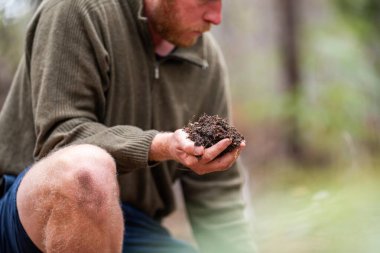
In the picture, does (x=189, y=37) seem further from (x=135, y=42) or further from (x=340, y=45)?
(x=340, y=45)

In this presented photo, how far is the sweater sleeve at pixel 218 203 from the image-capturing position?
3.16m

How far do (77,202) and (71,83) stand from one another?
655 millimetres

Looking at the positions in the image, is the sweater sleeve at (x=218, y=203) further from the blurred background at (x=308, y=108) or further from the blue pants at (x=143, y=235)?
the blue pants at (x=143, y=235)

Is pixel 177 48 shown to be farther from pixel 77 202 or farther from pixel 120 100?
pixel 77 202

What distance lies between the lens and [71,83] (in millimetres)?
2398

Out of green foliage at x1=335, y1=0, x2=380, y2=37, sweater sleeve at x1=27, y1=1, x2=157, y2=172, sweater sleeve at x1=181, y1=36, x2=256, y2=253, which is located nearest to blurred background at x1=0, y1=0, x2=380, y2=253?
green foliage at x1=335, y1=0, x2=380, y2=37

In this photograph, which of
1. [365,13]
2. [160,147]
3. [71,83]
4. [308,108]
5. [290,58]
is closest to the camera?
[160,147]

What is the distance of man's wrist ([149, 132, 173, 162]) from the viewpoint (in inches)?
80.6

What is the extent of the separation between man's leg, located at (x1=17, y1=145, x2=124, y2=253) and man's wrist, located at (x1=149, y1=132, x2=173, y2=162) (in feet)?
0.55

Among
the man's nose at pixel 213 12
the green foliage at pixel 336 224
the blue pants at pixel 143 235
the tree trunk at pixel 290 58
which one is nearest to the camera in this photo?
the green foliage at pixel 336 224

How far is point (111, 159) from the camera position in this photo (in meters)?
2.04

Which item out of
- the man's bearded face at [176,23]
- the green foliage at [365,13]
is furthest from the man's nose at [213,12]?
the green foliage at [365,13]

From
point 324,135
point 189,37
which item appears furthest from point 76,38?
point 324,135

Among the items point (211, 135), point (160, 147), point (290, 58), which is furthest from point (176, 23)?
point (290, 58)
